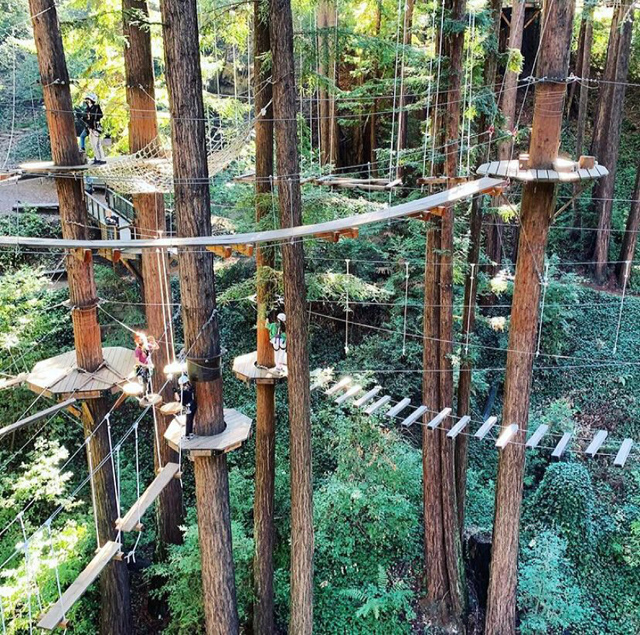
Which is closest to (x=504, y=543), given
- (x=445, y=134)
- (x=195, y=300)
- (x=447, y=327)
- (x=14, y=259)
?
(x=447, y=327)

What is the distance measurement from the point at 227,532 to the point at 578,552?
5609 millimetres

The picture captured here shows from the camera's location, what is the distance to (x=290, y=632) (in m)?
6.32

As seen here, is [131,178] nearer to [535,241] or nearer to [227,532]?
[227,532]

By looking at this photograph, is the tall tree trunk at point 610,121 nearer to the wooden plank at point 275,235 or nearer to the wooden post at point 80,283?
the wooden plank at point 275,235

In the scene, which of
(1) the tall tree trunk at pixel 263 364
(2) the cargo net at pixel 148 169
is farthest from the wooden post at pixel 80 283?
(1) the tall tree trunk at pixel 263 364

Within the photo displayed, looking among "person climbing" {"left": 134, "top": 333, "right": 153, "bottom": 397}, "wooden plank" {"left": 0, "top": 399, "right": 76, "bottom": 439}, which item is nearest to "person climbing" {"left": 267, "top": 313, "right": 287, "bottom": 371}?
"person climbing" {"left": 134, "top": 333, "right": 153, "bottom": 397}

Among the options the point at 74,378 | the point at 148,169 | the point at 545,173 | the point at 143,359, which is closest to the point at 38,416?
the point at 74,378

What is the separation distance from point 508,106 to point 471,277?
4398 mm

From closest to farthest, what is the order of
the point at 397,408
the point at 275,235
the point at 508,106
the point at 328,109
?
the point at 275,235 → the point at 397,408 → the point at 508,106 → the point at 328,109

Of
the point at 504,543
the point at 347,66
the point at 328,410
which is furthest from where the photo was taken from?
the point at 347,66

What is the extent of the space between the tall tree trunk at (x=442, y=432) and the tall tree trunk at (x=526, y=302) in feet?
3.67

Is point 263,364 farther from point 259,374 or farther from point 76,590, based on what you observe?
point 76,590

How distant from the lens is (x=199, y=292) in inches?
193

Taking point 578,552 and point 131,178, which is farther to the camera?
point 578,552
